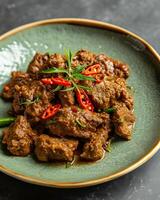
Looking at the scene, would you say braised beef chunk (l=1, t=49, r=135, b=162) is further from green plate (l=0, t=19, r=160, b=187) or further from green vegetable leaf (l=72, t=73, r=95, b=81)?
green plate (l=0, t=19, r=160, b=187)

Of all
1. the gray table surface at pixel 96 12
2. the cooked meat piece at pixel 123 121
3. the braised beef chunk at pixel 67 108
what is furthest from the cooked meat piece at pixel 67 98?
the gray table surface at pixel 96 12

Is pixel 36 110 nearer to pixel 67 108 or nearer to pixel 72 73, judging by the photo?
pixel 67 108

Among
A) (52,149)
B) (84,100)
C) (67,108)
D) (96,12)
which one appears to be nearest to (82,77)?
(84,100)

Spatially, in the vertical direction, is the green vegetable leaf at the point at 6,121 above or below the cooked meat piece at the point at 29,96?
below

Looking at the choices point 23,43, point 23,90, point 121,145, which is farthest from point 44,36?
point 121,145

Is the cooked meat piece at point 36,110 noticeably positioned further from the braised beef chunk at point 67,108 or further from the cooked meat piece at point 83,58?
the cooked meat piece at point 83,58
